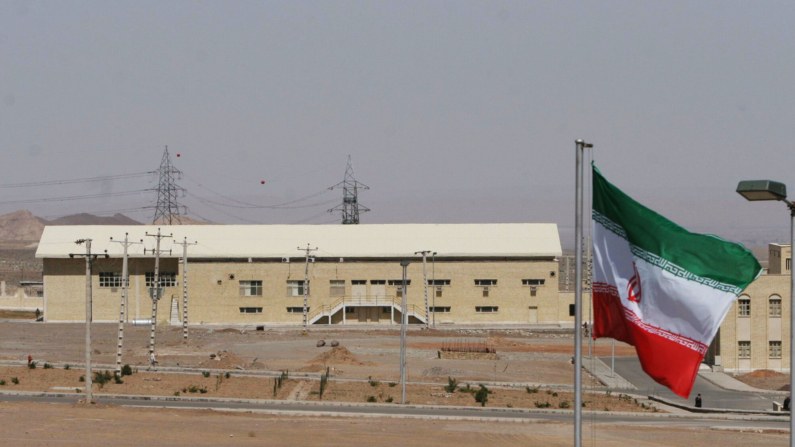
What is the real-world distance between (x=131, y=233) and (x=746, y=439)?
6979 cm

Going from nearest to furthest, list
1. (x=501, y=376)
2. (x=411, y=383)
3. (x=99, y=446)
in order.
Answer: (x=99, y=446) < (x=411, y=383) < (x=501, y=376)

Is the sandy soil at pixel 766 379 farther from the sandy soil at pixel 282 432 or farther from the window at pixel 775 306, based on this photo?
the sandy soil at pixel 282 432

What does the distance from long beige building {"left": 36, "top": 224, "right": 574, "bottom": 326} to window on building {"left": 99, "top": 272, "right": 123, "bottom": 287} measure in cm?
10

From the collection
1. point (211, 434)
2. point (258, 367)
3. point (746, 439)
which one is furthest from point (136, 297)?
point (746, 439)

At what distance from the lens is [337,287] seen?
273ft

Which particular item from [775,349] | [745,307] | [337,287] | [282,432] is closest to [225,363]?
[282,432]

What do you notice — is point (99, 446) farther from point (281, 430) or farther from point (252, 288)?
point (252, 288)

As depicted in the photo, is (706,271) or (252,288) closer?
(706,271)

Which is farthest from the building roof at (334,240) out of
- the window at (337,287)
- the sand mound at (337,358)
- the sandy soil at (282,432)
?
the sandy soil at (282,432)

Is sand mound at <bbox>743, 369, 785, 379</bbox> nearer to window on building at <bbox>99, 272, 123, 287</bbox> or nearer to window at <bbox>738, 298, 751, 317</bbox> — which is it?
window at <bbox>738, 298, 751, 317</bbox>

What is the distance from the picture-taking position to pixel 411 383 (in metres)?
47.0

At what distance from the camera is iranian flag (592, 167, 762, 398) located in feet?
38.6

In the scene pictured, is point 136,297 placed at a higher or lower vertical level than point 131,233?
lower

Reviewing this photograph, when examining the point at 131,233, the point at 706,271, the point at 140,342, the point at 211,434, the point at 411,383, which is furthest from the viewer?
the point at 131,233
